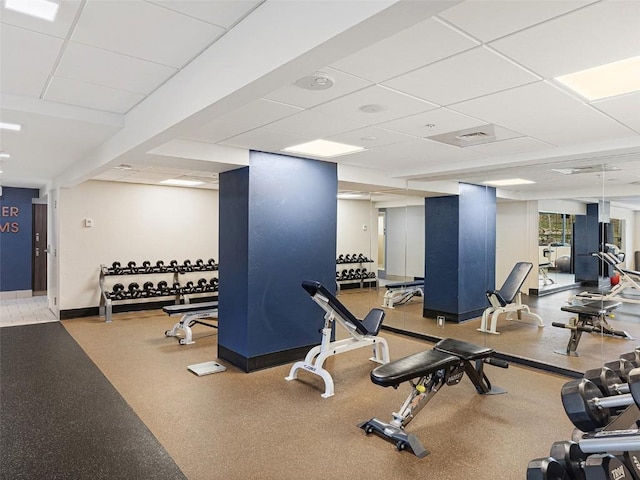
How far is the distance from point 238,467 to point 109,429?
1076mm

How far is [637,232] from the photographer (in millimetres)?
3953

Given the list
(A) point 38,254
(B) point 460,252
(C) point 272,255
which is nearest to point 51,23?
(C) point 272,255

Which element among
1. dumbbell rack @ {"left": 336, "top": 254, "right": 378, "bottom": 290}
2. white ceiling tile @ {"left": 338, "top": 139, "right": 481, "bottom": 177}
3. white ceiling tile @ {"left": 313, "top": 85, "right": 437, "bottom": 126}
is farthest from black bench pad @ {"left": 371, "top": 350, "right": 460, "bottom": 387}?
dumbbell rack @ {"left": 336, "top": 254, "right": 378, "bottom": 290}

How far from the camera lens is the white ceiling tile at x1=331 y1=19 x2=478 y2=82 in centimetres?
168

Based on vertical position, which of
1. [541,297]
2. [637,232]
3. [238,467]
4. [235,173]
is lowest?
[238,467]

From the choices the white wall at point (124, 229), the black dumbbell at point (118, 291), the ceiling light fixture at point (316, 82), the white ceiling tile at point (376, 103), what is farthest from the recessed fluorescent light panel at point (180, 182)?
the ceiling light fixture at point (316, 82)

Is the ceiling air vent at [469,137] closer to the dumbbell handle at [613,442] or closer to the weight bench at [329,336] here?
the weight bench at [329,336]

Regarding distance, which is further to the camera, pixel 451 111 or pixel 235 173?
pixel 235 173

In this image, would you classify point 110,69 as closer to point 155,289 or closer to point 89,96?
point 89,96

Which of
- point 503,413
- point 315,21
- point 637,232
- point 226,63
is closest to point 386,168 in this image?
point 637,232

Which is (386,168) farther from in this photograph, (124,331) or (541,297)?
(124,331)

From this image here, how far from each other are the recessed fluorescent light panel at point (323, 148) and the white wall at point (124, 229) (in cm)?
405

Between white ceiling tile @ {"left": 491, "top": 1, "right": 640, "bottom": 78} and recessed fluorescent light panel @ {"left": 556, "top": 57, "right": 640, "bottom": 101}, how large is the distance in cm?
15

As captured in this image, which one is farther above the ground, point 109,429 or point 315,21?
point 315,21
